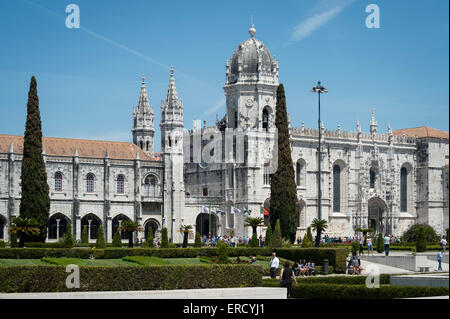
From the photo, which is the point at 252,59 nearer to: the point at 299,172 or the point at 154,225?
the point at 299,172

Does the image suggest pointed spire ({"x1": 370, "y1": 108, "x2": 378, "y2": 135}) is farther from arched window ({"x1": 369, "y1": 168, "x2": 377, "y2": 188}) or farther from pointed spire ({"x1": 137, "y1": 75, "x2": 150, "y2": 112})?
pointed spire ({"x1": 137, "y1": 75, "x2": 150, "y2": 112})

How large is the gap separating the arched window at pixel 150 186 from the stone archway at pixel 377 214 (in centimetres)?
2635

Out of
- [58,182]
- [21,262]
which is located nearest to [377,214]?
[58,182]

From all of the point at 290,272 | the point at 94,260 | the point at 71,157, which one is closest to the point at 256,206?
the point at 71,157

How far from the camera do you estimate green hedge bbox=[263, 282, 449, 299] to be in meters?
27.9

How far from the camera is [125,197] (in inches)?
2977

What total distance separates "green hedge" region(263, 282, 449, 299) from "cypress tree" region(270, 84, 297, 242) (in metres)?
29.1

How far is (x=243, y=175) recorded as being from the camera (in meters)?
79.3

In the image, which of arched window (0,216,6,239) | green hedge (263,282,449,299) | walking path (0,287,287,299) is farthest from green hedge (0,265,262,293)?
arched window (0,216,6,239)

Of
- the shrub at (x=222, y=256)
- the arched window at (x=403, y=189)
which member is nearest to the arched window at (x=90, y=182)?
the shrub at (x=222, y=256)

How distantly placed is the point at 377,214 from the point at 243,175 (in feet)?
65.2

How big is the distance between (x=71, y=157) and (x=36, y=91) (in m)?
18.1

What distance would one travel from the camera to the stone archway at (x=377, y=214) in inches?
3558
